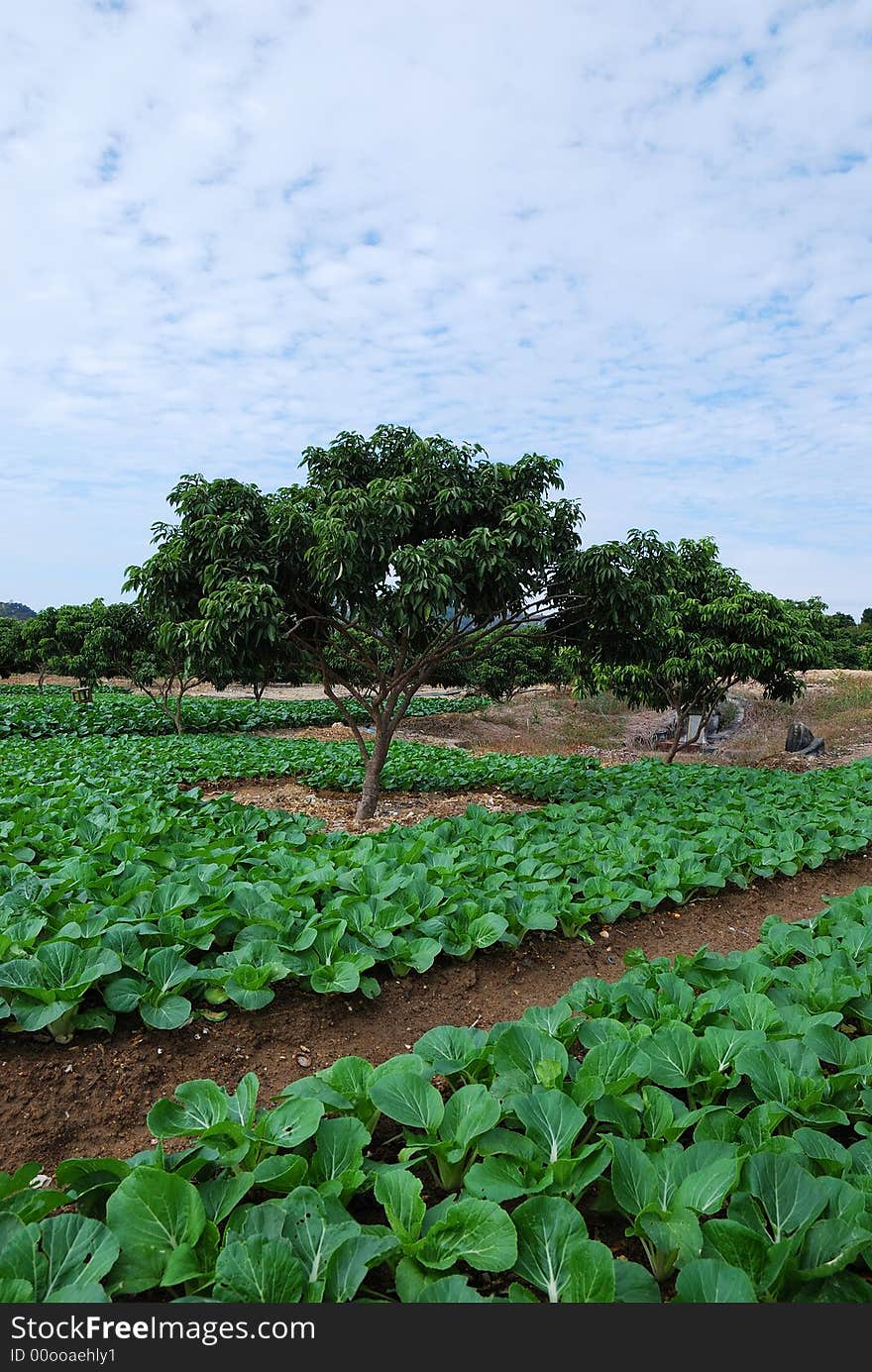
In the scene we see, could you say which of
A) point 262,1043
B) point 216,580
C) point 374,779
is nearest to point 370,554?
point 216,580

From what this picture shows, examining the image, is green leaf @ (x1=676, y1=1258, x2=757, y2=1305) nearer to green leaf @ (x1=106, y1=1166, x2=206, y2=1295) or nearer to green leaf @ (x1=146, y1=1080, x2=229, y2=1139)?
green leaf @ (x1=106, y1=1166, x2=206, y2=1295)

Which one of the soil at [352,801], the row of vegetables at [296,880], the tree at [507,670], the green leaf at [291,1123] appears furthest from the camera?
the tree at [507,670]

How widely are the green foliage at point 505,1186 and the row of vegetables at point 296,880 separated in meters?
1.05

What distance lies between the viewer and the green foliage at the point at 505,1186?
163 centimetres

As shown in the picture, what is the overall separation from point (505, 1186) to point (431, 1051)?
0.66 m

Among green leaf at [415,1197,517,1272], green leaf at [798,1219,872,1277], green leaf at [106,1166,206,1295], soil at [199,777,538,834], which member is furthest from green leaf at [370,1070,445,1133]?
soil at [199,777,538,834]

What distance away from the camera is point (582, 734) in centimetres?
2553

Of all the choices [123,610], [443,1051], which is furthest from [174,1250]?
[123,610]

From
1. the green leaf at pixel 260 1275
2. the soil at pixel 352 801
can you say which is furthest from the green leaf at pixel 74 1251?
the soil at pixel 352 801

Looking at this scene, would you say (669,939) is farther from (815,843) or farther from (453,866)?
(815,843)

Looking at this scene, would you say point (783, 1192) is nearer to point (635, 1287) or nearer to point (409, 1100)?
point (635, 1287)

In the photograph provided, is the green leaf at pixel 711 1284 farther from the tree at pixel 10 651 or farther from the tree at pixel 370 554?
the tree at pixel 10 651

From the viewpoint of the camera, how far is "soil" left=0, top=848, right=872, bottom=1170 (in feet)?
9.14

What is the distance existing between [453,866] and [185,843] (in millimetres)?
2192
